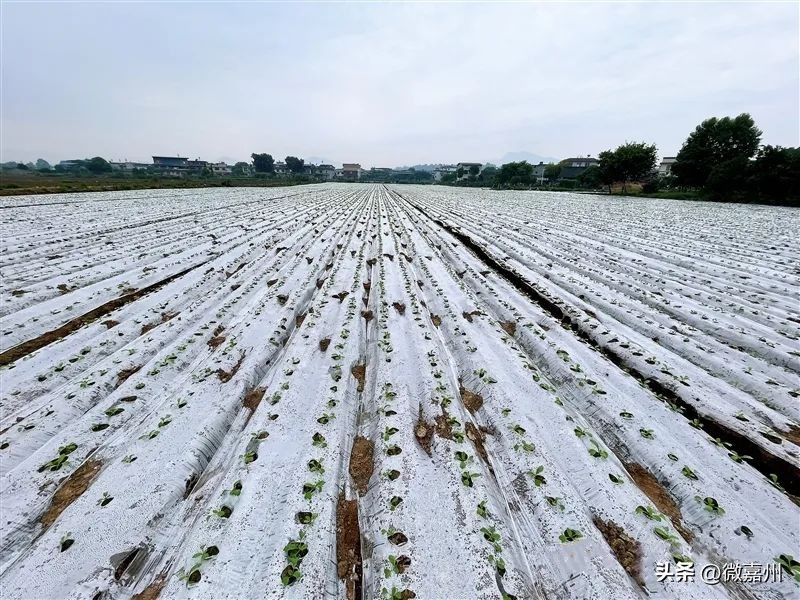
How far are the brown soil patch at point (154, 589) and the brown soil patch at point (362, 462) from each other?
1.07 metres

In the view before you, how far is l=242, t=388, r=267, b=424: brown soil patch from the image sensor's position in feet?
9.50

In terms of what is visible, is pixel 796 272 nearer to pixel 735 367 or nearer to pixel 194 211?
pixel 735 367

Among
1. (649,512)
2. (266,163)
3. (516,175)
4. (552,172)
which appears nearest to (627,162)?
(516,175)

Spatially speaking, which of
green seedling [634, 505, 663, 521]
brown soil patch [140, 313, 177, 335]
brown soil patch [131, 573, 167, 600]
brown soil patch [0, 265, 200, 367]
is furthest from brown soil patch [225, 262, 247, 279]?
green seedling [634, 505, 663, 521]

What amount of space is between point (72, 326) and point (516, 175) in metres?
61.2

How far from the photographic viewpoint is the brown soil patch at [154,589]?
159 centimetres

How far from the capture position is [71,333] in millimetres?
4090

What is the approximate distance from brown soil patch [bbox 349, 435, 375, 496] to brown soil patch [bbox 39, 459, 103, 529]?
5.70 feet

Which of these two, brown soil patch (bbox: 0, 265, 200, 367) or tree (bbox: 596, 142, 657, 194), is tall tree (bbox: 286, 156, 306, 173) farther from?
brown soil patch (bbox: 0, 265, 200, 367)

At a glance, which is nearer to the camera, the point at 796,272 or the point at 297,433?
the point at 297,433

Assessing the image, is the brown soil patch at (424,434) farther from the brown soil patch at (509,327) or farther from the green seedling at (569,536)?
the brown soil patch at (509,327)

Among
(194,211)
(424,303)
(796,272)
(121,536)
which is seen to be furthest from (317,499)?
(194,211)

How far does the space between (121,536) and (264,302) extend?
11.0 ft

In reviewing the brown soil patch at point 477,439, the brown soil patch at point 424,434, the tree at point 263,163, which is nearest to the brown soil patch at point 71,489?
the brown soil patch at point 424,434
